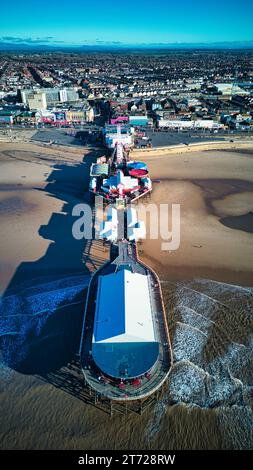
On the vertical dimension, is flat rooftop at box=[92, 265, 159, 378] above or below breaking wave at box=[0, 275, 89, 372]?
above

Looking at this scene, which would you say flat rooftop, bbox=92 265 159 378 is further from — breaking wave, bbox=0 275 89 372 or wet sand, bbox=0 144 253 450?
breaking wave, bbox=0 275 89 372

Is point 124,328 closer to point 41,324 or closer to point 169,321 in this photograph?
point 169,321

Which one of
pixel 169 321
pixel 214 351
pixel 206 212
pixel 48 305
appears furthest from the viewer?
pixel 206 212

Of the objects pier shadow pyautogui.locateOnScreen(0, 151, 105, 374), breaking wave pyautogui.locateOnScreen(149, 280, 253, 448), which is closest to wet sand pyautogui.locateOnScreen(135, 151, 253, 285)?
breaking wave pyautogui.locateOnScreen(149, 280, 253, 448)

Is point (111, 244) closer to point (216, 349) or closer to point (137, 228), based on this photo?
point (137, 228)

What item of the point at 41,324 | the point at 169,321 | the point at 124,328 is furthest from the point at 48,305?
the point at 169,321

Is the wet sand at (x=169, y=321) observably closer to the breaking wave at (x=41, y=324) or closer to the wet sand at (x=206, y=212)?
the breaking wave at (x=41, y=324)
